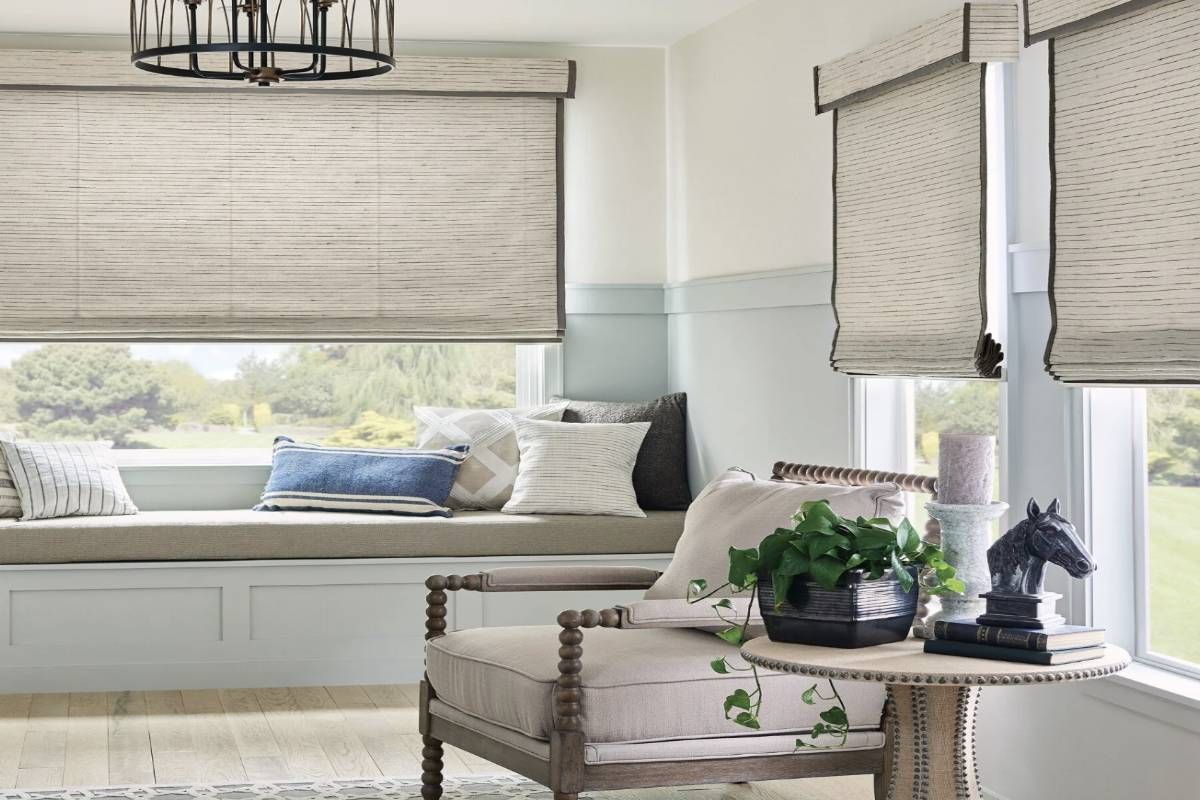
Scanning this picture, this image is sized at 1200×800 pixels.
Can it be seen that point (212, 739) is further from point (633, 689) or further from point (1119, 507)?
point (1119, 507)

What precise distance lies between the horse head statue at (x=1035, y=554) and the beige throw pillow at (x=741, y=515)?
68cm

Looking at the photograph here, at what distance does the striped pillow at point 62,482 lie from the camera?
17.4 feet

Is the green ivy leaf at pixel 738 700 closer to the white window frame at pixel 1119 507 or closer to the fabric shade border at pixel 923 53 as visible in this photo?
the white window frame at pixel 1119 507

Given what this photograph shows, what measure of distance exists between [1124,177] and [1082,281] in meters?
0.24

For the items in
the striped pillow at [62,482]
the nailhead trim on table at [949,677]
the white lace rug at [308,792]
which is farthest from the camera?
the striped pillow at [62,482]

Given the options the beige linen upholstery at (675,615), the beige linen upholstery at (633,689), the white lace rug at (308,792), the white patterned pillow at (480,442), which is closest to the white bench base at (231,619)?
the white patterned pillow at (480,442)

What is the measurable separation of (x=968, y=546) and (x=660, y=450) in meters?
3.00

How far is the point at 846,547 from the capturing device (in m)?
2.68

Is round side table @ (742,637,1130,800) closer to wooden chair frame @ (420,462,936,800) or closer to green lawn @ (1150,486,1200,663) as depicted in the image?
wooden chair frame @ (420,462,936,800)

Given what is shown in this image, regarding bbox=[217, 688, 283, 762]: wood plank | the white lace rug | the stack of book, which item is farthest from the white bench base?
the stack of book

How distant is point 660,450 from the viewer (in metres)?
5.79

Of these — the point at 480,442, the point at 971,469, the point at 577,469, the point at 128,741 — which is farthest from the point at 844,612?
the point at 480,442

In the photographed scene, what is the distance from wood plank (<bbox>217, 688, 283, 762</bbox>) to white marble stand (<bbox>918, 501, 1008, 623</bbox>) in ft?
7.48

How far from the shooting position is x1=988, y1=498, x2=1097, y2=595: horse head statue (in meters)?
2.66
